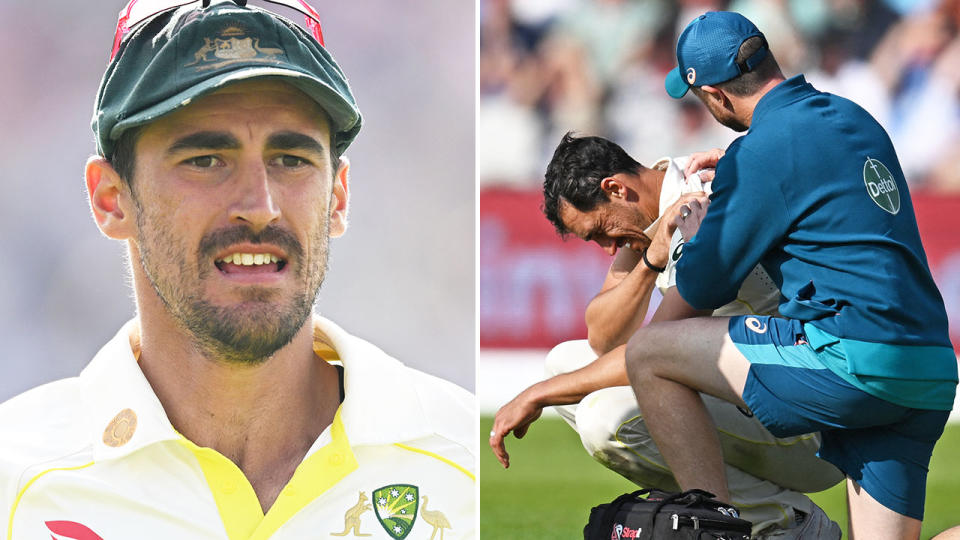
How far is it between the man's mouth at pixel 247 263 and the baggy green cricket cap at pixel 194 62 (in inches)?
13.5

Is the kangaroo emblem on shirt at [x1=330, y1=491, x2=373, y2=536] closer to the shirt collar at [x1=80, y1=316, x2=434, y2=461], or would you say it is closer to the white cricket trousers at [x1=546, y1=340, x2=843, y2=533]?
the shirt collar at [x1=80, y1=316, x2=434, y2=461]

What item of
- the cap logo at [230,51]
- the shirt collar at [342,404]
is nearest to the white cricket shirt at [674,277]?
the shirt collar at [342,404]

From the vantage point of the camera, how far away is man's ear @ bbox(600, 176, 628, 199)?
336cm

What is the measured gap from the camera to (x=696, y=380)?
264cm

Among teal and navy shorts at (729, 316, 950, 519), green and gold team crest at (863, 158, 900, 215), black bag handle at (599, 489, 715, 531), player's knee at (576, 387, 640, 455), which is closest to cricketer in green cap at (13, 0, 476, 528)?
black bag handle at (599, 489, 715, 531)

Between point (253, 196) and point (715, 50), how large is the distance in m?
1.17

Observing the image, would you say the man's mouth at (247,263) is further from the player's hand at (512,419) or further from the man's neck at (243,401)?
the player's hand at (512,419)

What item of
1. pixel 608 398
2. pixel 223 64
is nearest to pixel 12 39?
pixel 223 64

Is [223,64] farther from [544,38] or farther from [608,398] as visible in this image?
[544,38]

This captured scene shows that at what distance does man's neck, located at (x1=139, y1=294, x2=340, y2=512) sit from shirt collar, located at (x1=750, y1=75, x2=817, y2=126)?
119 cm

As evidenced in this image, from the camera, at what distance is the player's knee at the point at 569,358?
337cm

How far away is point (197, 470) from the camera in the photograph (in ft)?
8.20

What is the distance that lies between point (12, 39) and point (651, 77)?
A: 7.22 meters

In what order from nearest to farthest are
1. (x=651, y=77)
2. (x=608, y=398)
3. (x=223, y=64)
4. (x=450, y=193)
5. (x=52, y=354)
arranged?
1. (x=223, y=64)
2. (x=52, y=354)
3. (x=450, y=193)
4. (x=608, y=398)
5. (x=651, y=77)
